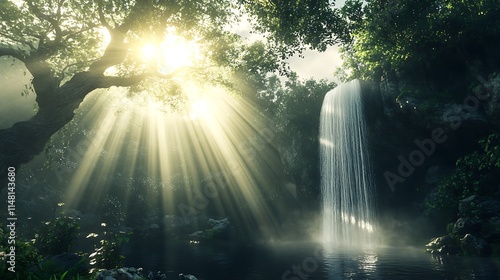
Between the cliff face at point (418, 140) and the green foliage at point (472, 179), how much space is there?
0.57m

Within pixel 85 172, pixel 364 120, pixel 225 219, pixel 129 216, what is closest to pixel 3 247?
pixel 364 120

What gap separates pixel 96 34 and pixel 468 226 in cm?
2579

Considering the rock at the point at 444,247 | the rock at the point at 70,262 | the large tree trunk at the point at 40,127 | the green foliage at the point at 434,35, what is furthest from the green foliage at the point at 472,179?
the large tree trunk at the point at 40,127

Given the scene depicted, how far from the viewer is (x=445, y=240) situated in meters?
22.0

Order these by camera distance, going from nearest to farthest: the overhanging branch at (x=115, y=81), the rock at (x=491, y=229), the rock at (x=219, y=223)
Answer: the overhanging branch at (x=115, y=81) → the rock at (x=491, y=229) → the rock at (x=219, y=223)

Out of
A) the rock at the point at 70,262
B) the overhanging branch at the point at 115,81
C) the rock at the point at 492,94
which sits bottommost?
the rock at the point at 70,262

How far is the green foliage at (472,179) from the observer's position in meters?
22.1

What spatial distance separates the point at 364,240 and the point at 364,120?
12.0 meters

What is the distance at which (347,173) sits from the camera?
35625 millimetres

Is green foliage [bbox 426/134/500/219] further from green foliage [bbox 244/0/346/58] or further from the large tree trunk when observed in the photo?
the large tree trunk

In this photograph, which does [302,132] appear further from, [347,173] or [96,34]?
[96,34]

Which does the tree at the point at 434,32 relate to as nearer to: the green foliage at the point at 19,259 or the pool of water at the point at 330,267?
the pool of water at the point at 330,267

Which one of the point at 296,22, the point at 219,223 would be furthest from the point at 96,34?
the point at 219,223

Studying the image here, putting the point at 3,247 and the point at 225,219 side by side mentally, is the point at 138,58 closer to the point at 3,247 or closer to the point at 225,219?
the point at 3,247
